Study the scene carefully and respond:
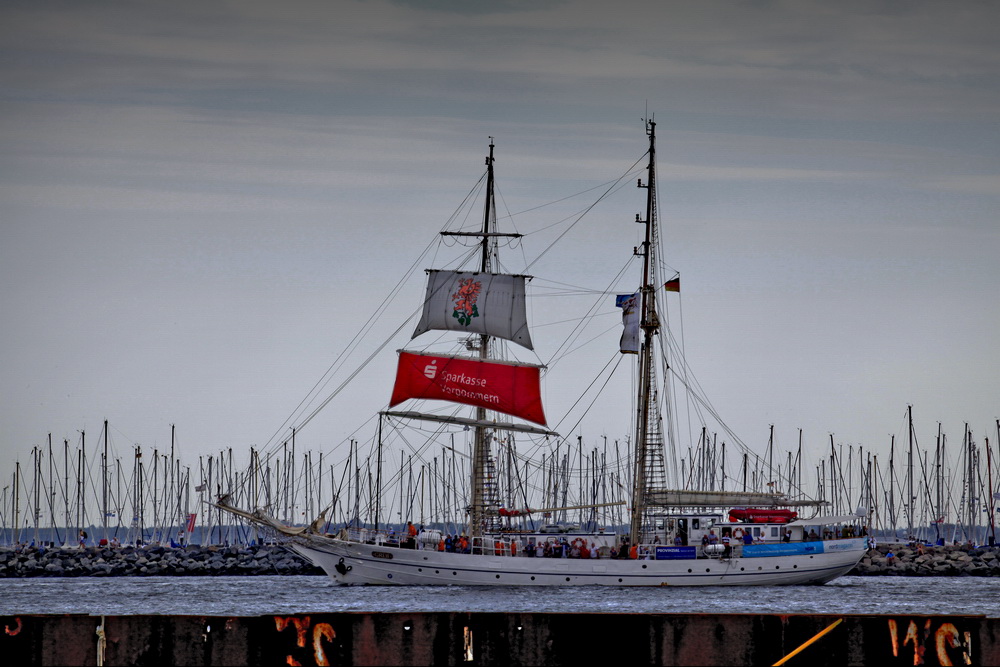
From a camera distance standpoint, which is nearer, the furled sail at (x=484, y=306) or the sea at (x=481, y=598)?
the sea at (x=481, y=598)

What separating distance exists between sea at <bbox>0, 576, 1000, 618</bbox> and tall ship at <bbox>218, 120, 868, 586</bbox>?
113 cm

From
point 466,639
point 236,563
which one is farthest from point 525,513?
point 466,639

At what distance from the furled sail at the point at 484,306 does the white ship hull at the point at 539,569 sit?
44.8 feet

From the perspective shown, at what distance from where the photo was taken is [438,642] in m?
23.7

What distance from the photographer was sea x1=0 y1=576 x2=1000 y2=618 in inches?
2338

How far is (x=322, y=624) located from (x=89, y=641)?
11.6 feet

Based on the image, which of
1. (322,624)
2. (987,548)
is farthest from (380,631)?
(987,548)

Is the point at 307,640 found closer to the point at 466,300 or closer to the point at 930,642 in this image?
the point at 930,642

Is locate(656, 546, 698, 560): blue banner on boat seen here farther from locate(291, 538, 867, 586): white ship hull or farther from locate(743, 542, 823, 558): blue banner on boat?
locate(743, 542, 823, 558): blue banner on boat

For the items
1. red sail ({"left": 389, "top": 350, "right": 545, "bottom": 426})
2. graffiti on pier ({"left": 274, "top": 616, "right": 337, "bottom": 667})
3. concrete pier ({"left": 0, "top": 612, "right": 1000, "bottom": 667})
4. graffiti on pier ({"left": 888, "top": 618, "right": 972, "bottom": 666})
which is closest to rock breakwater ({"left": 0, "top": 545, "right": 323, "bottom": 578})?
red sail ({"left": 389, "top": 350, "right": 545, "bottom": 426})

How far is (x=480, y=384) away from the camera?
82.6 meters

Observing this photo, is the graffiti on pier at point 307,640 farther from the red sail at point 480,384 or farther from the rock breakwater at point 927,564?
the rock breakwater at point 927,564

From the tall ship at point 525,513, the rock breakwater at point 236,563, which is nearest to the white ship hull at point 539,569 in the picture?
the tall ship at point 525,513

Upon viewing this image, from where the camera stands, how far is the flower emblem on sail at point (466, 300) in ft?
275
